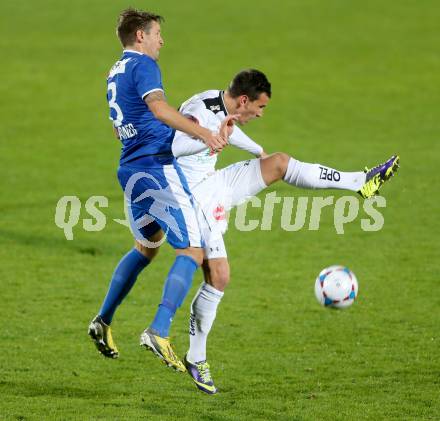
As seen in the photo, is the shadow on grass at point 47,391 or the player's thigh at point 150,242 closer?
the shadow on grass at point 47,391

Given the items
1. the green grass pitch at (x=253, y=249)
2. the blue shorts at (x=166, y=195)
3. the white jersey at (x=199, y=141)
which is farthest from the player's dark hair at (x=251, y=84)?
the green grass pitch at (x=253, y=249)

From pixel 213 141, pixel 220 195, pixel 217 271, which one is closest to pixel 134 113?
pixel 213 141

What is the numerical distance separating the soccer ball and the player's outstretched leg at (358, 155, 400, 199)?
706 mm

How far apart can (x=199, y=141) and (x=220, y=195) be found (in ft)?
2.55

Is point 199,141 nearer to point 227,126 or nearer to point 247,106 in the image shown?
point 227,126

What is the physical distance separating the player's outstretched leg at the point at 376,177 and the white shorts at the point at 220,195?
809 mm

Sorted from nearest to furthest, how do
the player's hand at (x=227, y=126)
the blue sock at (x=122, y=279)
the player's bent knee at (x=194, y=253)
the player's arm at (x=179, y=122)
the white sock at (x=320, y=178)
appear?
the player's arm at (x=179, y=122) < the player's hand at (x=227, y=126) < the player's bent knee at (x=194, y=253) < the white sock at (x=320, y=178) < the blue sock at (x=122, y=279)

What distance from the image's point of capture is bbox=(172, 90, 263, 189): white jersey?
7207mm

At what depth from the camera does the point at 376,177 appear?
7.78 metres

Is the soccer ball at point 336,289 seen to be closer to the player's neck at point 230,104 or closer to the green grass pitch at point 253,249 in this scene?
the green grass pitch at point 253,249

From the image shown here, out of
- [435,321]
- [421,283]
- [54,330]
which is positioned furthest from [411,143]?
[54,330]

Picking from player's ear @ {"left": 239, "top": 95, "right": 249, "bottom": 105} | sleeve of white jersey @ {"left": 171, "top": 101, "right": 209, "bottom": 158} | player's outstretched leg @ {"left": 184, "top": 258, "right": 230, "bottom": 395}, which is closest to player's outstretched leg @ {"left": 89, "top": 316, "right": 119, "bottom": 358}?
player's outstretched leg @ {"left": 184, "top": 258, "right": 230, "bottom": 395}

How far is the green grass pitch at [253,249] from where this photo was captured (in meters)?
7.71

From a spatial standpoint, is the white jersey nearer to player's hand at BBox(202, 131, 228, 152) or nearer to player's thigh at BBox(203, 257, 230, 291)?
player's hand at BBox(202, 131, 228, 152)
